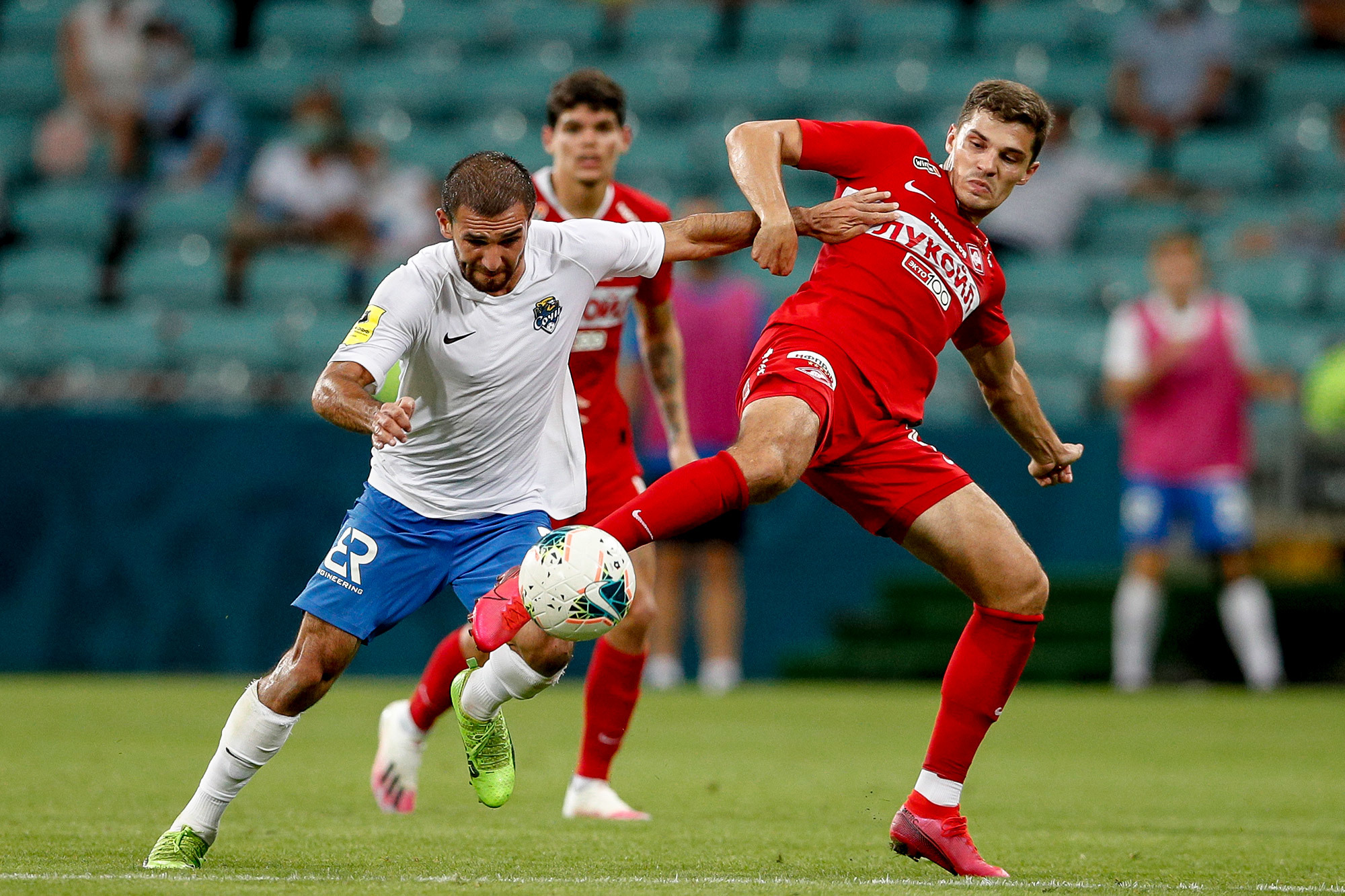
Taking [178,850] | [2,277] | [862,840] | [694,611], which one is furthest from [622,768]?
[2,277]

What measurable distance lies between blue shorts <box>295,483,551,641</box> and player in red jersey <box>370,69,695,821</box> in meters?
0.98

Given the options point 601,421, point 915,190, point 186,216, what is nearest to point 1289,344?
point 601,421

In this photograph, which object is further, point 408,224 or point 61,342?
point 408,224

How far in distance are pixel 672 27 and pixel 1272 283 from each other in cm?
604

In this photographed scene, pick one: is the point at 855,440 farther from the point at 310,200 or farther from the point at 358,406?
the point at 310,200

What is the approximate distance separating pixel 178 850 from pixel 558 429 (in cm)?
159

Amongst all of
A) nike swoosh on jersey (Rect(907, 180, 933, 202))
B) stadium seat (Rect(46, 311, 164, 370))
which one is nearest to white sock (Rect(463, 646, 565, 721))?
nike swoosh on jersey (Rect(907, 180, 933, 202))

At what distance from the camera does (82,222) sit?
558 inches

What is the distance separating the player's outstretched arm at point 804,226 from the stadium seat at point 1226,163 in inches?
380

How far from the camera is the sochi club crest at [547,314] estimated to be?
15.6 feet

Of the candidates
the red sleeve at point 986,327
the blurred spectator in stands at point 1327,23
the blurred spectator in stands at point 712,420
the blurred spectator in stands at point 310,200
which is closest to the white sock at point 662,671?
the blurred spectator in stands at point 712,420

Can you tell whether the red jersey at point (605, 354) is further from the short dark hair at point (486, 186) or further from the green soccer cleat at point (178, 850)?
the green soccer cleat at point (178, 850)

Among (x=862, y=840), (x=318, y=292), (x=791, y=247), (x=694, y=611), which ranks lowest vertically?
(x=694, y=611)

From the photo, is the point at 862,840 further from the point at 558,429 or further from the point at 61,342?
the point at 61,342
